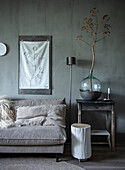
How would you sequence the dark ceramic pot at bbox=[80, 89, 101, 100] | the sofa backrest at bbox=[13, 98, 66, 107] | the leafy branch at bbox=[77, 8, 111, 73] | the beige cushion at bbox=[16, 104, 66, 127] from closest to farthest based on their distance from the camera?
the beige cushion at bbox=[16, 104, 66, 127], the dark ceramic pot at bbox=[80, 89, 101, 100], the sofa backrest at bbox=[13, 98, 66, 107], the leafy branch at bbox=[77, 8, 111, 73]

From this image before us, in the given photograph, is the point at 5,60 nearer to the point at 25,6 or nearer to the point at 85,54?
the point at 25,6

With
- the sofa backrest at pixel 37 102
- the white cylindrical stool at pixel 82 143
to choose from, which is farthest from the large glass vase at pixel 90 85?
the white cylindrical stool at pixel 82 143

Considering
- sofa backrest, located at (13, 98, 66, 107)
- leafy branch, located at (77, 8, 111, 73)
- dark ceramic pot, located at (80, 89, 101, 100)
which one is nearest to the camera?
dark ceramic pot, located at (80, 89, 101, 100)

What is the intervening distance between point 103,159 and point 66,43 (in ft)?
7.14

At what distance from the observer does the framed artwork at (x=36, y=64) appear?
129 inches

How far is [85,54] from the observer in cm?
327

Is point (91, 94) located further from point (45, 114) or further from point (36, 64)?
point (36, 64)

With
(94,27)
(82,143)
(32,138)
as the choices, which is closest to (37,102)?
(32,138)

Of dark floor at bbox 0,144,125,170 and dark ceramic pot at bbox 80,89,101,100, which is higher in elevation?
dark ceramic pot at bbox 80,89,101,100

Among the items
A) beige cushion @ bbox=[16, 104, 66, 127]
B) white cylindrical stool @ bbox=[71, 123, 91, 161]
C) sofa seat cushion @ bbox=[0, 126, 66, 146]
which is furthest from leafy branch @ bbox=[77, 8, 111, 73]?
sofa seat cushion @ bbox=[0, 126, 66, 146]

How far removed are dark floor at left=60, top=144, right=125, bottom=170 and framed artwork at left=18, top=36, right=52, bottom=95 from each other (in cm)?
130

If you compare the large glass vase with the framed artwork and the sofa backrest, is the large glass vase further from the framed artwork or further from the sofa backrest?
the framed artwork

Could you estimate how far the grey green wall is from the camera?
10.7ft

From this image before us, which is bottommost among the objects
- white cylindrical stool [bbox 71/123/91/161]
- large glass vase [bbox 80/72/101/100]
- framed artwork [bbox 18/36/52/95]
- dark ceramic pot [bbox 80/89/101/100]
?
white cylindrical stool [bbox 71/123/91/161]
